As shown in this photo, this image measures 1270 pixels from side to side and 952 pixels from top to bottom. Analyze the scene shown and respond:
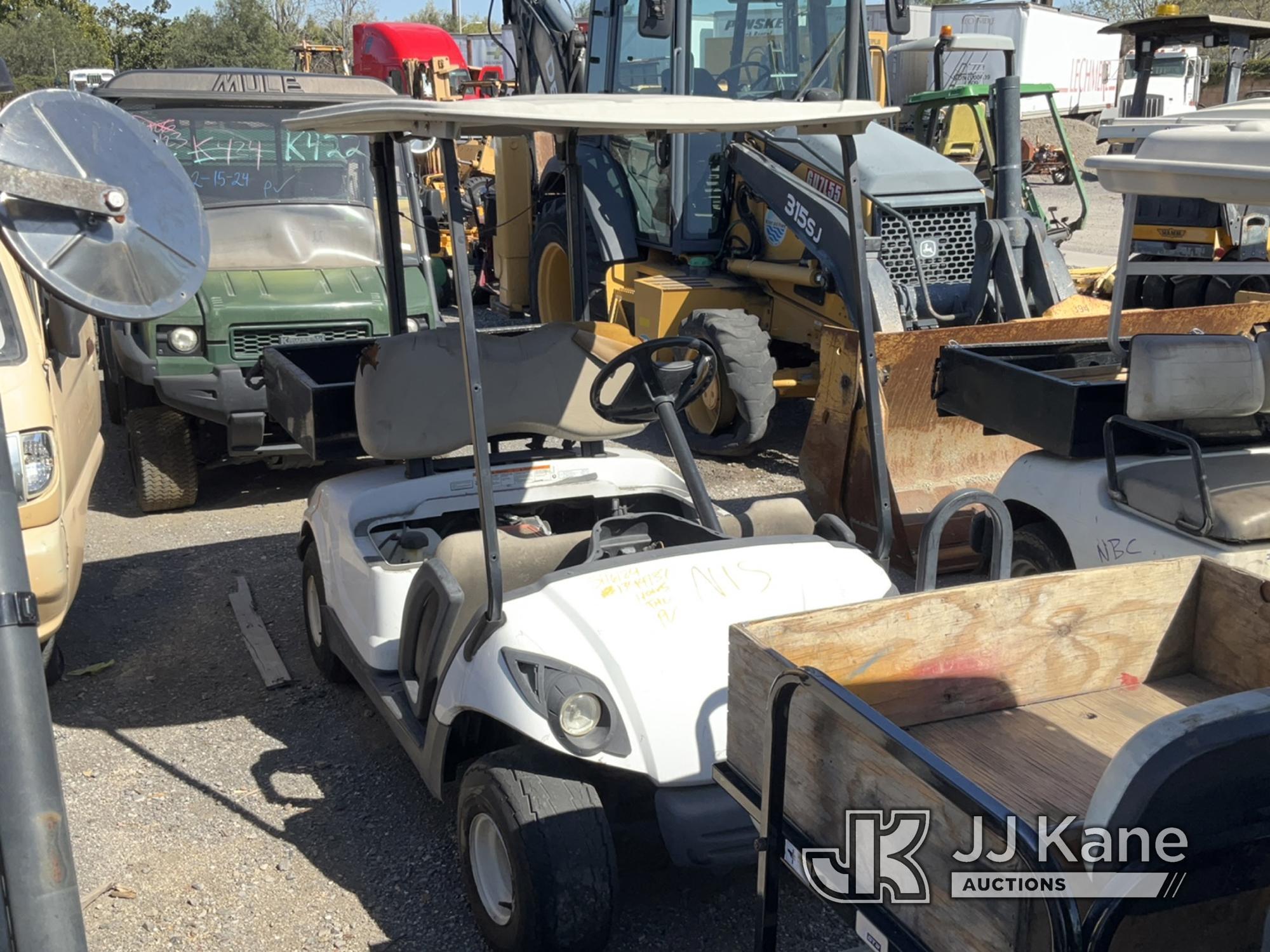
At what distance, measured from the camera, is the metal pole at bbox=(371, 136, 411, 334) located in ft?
13.6

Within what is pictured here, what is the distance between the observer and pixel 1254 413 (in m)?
4.23

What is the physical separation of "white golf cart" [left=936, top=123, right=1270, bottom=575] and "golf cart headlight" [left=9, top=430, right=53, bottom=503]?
3.27m

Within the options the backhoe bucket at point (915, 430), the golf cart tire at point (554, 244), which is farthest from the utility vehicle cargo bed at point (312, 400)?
the golf cart tire at point (554, 244)

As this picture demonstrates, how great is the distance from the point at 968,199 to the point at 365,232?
3.62m

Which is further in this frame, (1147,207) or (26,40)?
(26,40)

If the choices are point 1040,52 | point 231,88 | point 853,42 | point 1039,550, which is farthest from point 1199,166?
point 1040,52

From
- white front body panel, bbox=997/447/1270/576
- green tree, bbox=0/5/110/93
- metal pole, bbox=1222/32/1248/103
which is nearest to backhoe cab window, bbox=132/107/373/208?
white front body panel, bbox=997/447/1270/576

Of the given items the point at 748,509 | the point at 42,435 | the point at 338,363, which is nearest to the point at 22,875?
the point at 748,509

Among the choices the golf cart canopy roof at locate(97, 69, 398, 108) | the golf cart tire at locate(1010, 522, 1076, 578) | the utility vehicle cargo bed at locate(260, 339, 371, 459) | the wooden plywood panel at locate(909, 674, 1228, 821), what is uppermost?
the golf cart canopy roof at locate(97, 69, 398, 108)

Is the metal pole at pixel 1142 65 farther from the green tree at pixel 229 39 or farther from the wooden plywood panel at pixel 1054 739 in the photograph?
the green tree at pixel 229 39

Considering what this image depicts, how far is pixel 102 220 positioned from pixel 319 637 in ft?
9.59

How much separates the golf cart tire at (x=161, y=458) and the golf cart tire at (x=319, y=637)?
2.24 meters

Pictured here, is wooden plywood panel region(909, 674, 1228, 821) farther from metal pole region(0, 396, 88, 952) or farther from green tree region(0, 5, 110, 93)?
green tree region(0, 5, 110, 93)

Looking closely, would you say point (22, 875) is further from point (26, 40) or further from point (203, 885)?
point (26, 40)
